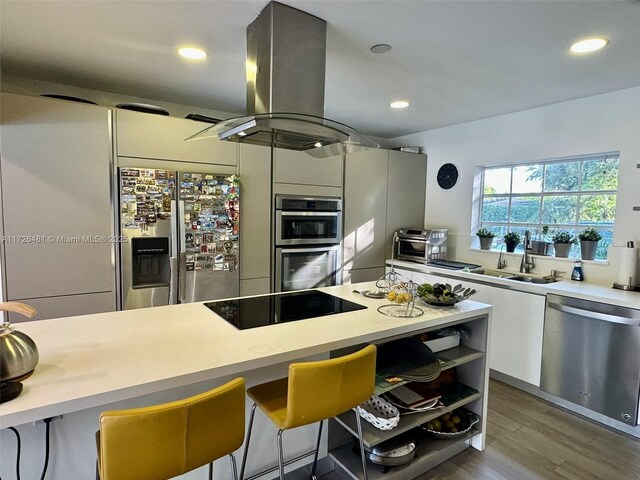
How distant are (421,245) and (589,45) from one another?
2.24m

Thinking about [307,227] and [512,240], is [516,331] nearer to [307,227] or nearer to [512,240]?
[512,240]

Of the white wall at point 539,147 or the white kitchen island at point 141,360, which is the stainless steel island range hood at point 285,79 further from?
the white wall at point 539,147

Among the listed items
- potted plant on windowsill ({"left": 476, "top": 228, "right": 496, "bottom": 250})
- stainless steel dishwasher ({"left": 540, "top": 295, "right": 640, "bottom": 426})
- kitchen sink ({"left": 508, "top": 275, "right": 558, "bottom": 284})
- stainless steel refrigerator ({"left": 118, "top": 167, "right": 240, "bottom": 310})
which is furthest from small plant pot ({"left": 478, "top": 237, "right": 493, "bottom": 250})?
stainless steel refrigerator ({"left": 118, "top": 167, "right": 240, "bottom": 310})

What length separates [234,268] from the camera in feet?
9.88

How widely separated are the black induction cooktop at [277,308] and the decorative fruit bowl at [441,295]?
379mm

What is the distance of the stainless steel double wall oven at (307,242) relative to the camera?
3.32 m

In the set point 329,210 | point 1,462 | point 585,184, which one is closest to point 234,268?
point 329,210

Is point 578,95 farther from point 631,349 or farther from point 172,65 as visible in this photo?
point 172,65

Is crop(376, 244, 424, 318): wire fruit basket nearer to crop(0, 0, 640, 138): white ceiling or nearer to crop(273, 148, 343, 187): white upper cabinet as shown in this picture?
crop(0, 0, 640, 138): white ceiling

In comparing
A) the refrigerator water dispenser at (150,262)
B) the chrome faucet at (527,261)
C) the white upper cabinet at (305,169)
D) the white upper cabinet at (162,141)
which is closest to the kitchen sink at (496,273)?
the chrome faucet at (527,261)

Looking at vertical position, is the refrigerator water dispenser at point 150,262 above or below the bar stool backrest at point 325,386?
above

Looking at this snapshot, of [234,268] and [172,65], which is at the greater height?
[172,65]

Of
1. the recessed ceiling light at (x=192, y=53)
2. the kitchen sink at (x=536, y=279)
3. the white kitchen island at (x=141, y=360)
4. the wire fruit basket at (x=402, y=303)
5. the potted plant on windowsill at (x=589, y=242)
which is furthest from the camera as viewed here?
the kitchen sink at (x=536, y=279)

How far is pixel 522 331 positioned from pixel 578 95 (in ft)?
6.56
